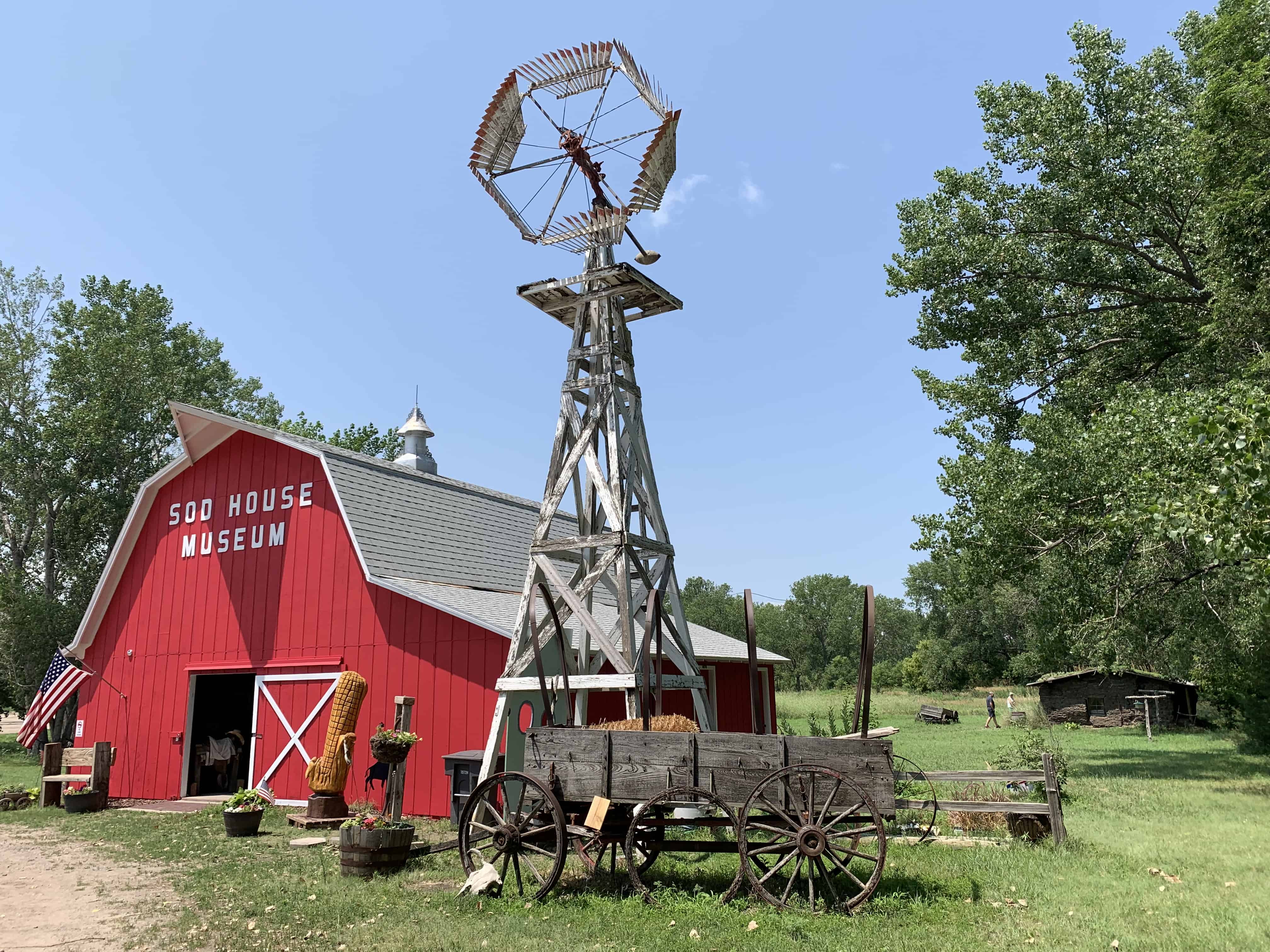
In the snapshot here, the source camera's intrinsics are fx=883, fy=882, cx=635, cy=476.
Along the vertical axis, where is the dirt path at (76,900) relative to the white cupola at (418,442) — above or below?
below

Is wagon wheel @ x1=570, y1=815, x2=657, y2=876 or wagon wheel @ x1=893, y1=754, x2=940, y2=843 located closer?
wagon wheel @ x1=570, y1=815, x2=657, y2=876

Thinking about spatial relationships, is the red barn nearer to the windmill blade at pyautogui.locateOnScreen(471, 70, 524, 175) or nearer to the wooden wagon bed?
the wooden wagon bed

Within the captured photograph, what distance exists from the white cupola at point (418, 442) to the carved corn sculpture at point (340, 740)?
10.4 meters

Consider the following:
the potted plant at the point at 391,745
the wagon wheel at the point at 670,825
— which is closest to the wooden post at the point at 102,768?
the potted plant at the point at 391,745

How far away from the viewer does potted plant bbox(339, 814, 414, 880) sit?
8523 millimetres

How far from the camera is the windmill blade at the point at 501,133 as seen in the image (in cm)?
1206

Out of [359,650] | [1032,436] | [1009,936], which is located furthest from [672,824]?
[1032,436]

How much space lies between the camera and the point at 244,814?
1141cm

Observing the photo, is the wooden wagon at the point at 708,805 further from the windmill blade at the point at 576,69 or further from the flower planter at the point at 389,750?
the windmill blade at the point at 576,69

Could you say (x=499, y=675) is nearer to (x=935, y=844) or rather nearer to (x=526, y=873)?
(x=526, y=873)

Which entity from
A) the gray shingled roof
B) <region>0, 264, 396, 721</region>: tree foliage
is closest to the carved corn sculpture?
the gray shingled roof

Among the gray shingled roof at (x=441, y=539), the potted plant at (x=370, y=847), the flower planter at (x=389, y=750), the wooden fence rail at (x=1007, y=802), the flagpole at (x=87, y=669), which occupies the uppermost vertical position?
the gray shingled roof at (x=441, y=539)

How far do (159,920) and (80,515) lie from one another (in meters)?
29.8

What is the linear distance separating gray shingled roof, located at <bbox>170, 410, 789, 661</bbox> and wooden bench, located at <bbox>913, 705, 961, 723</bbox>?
680 inches
